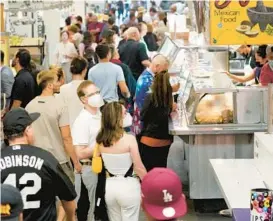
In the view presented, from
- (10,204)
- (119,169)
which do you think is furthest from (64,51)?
(10,204)

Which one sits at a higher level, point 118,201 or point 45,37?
point 45,37

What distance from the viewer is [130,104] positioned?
36.9 feet

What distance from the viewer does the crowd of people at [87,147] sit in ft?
13.1

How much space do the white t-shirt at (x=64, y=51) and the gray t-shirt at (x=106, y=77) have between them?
4430 mm

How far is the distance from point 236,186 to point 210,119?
1902mm

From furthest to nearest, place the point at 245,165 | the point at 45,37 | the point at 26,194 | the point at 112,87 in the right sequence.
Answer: the point at 45,37 → the point at 112,87 → the point at 245,165 → the point at 26,194

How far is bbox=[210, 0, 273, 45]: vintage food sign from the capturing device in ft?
22.7

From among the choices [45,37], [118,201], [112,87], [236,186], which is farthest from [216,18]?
[45,37]

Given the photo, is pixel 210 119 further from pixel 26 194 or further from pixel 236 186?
pixel 26 194

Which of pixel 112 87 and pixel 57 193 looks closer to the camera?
pixel 57 193

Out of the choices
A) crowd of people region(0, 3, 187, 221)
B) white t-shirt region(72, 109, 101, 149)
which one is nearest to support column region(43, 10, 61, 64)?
crowd of people region(0, 3, 187, 221)

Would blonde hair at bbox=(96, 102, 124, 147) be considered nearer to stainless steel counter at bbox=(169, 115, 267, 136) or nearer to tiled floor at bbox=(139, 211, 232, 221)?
stainless steel counter at bbox=(169, 115, 267, 136)

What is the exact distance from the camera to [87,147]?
21.1 ft

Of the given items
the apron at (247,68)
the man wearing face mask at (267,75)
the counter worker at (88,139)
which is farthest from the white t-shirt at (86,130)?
the apron at (247,68)
